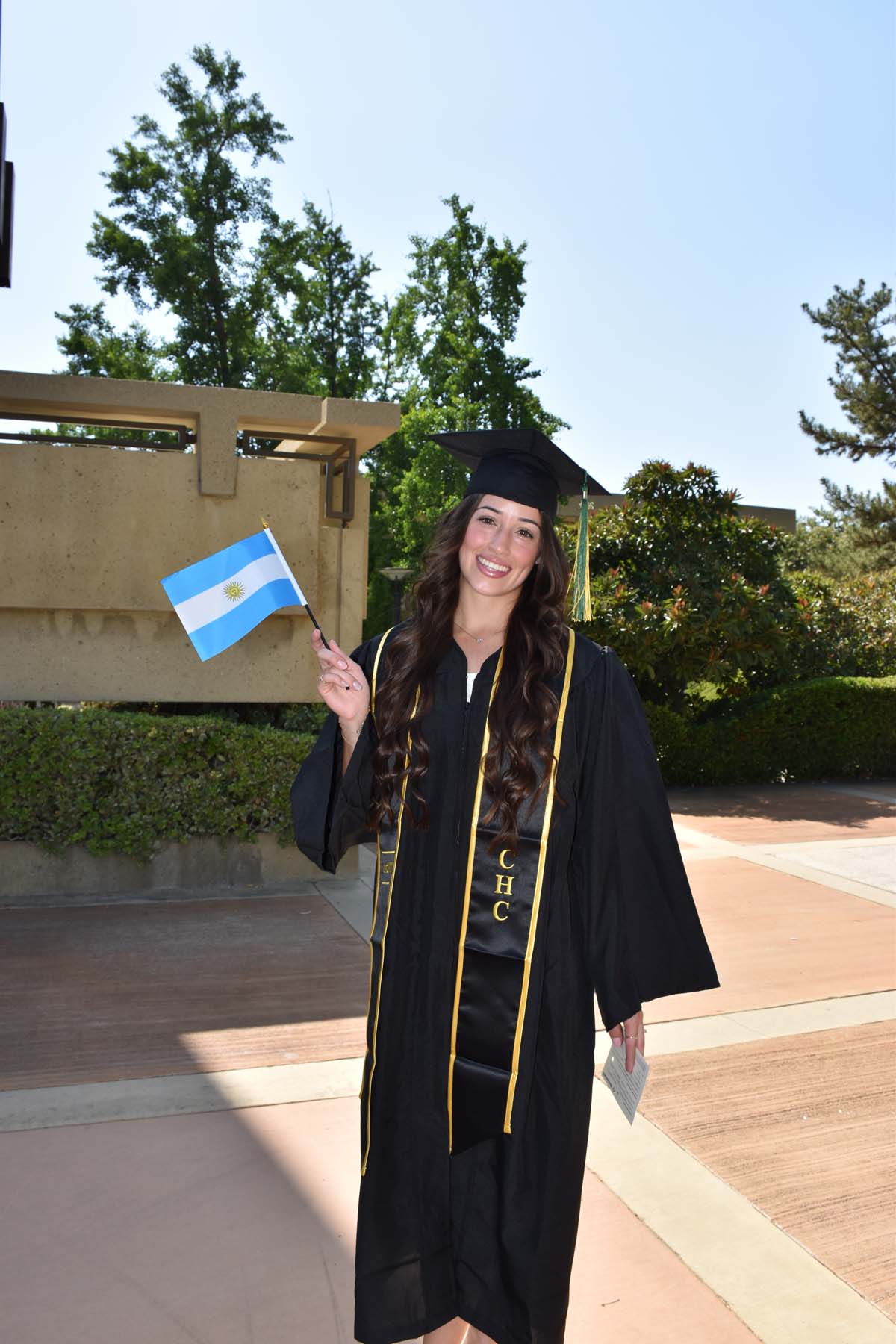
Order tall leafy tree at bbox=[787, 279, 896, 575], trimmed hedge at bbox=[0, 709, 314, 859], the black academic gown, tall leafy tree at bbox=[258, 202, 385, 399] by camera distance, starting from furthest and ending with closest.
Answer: tall leafy tree at bbox=[258, 202, 385, 399] < tall leafy tree at bbox=[787, 279, 896, 575] < trimmed hedge at bbox=[0, 709, 314, 859] < the black academic gown

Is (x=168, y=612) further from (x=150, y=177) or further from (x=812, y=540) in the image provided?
(x=812, y=540)

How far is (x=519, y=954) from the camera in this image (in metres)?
2.35

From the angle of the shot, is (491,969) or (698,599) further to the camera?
(698,599)

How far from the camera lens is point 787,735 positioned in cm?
1246

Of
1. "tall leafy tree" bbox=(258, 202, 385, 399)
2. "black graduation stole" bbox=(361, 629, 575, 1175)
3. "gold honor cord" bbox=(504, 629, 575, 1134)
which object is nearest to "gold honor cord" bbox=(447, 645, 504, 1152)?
"black graduation stole" bbox=(361, 629, 575, 1175)

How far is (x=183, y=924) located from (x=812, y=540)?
36047 mm

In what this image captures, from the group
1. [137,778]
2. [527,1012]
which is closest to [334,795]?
[527,1012]

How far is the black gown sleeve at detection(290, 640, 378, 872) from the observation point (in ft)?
8.32

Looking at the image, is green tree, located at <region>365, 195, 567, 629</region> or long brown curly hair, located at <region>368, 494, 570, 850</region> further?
green tree, located at <region>365, 195, 567, 629</region>

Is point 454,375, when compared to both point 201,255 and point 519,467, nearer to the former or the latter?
point 201,255

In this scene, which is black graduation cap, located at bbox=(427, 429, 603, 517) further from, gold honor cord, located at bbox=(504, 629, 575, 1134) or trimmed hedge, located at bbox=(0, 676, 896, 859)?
trimmed hedge, located at bbox=(0, 676, 896, 859)

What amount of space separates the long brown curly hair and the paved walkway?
4.32 ft

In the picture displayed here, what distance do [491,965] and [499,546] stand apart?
953 mm

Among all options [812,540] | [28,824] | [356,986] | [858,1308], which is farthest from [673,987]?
[812,540]
